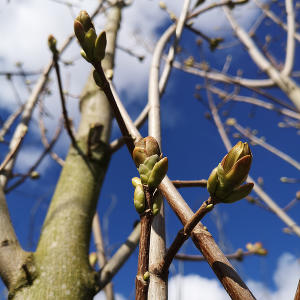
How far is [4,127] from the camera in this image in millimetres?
1742

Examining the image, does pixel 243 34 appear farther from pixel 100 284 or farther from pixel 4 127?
pixel 100 284

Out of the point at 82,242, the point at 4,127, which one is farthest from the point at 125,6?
the point at 82,242

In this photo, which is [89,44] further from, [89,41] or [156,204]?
[156,204]

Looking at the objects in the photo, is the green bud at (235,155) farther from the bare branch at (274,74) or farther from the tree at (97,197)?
the bare branch at (274,74)

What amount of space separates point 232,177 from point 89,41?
0.22m

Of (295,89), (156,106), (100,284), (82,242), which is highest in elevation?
(295,89)

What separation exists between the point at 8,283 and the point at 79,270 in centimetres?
17

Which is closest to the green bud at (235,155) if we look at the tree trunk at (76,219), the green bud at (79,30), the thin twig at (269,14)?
the green bud at (79,30)

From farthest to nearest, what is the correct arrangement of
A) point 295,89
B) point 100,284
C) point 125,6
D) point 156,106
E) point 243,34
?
point 243,34 → point 125,6 → point 295,89 → point 100,284 → point 156,106

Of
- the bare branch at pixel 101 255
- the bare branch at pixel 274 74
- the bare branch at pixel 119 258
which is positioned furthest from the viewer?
the bare branch at pixel 274 74

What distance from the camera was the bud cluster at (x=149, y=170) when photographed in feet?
0.98

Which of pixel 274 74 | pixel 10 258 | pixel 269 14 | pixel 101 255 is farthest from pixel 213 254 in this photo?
pixel 269 14

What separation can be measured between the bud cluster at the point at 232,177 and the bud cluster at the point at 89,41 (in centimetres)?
18

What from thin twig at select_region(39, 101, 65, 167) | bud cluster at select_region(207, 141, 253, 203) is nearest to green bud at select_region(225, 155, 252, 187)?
bud cluster at select_region(207, 141, 253, 203)
